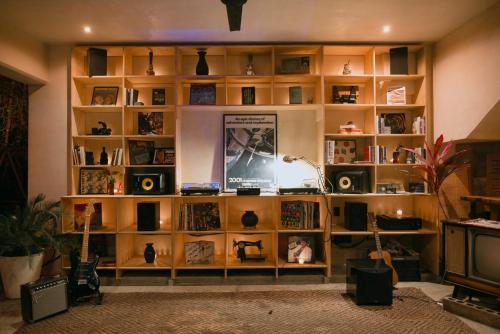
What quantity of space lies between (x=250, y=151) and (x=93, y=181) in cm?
192

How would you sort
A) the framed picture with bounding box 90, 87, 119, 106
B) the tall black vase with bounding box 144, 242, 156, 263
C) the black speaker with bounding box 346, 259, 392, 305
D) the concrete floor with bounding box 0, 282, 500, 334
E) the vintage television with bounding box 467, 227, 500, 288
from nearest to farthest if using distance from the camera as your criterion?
the vintage television with bounding box 467, 227, 500, 288, the black speaker with bounding box 346, 259, 392, 305, the concrete floor with bounding box 0, 282, 500, 334, the tall black vase with bounding box 144, 242, 156, 263, the framed picture with bounding box 90, 87, 119, 106

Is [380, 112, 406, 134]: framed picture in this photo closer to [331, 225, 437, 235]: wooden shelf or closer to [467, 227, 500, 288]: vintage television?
[331, 225, 437, 235]: wooden shelf

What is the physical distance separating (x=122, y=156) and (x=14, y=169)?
2.14 m

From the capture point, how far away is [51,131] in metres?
3.81

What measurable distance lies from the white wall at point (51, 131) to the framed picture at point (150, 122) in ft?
2.76

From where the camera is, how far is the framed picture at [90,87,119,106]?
3900 mm

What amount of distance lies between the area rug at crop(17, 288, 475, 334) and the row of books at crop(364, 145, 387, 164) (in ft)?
4.62

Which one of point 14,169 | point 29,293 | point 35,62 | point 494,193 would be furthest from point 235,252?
point 14,169

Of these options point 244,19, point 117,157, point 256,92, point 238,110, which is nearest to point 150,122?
point 117,157

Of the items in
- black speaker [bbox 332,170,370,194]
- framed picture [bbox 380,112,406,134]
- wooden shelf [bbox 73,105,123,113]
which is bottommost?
black speaker [bbox 332,170,370,194]

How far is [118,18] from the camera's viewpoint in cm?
315

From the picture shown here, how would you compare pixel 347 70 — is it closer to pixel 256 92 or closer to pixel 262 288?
pixel 256 92

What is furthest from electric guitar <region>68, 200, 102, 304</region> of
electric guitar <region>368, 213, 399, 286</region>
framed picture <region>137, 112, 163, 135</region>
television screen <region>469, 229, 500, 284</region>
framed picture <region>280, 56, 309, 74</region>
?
television screen <region>469, 229, 500, 284</region>

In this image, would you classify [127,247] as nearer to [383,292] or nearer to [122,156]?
[122,156]
